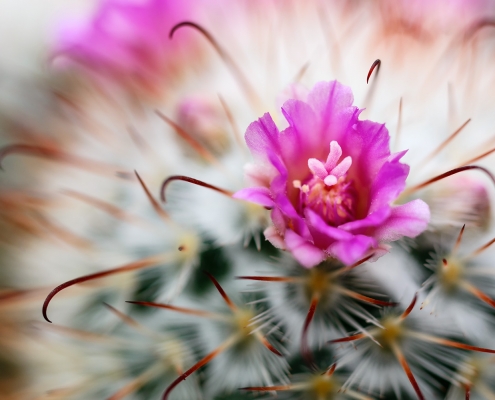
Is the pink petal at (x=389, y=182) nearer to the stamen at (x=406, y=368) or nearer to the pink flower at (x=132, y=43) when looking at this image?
the stamen at (x=406, y=368)

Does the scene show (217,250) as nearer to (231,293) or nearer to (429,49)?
(231,293)

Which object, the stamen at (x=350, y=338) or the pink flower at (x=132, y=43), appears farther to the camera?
the pink flower at (x=132, y=43)

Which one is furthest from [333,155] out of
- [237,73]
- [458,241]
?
[237,73]

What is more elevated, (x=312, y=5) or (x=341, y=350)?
(x=312, y=5)

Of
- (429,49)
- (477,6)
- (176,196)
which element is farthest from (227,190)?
(477,6)

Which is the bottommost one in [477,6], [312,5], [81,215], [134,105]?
[81,215]

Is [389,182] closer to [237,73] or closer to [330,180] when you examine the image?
[330,180]

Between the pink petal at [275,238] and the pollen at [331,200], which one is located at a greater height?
the pollen at [331,200]

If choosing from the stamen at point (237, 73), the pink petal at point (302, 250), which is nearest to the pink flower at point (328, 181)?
the pink petal at point (302, 250)
